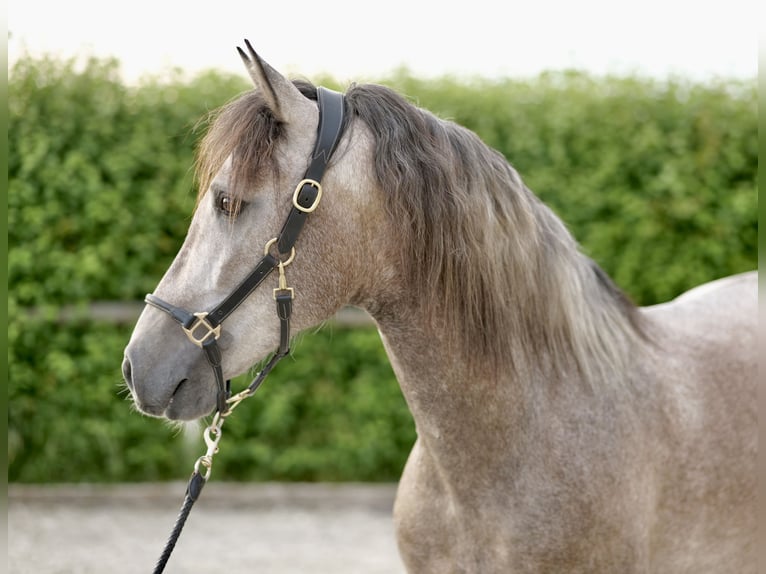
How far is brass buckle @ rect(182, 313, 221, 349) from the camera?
1854 millimetres

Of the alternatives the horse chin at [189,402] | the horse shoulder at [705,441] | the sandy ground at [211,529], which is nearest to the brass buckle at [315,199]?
the horse chin at [189,402]

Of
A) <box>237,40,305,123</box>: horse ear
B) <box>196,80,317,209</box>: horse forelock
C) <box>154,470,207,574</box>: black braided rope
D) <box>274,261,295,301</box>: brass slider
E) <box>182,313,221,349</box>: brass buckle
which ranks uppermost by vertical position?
<box>237,40,305,123</box>: horse ear

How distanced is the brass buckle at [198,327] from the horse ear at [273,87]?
54cm

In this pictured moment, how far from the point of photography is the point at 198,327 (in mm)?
1862

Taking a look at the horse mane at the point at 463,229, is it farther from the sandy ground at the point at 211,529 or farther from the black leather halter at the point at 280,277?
the sandy ground at the point at 211,529

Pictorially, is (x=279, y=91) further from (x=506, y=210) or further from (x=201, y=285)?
(x=506, y=210)

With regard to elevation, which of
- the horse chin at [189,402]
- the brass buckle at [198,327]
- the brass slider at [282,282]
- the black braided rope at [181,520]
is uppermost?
the brass slider at [282,282]

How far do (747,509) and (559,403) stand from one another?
0.85 m

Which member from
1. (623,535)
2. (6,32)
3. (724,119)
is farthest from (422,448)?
(724,119)

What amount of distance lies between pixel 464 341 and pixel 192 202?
3.91 m

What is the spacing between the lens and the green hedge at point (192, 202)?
549 centimetres

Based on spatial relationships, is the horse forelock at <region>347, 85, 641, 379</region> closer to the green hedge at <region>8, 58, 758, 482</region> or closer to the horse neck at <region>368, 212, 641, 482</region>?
the horse neck at <region>368, 212, 641, 482</region>

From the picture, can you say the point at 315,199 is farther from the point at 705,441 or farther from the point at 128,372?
the point at 705,441

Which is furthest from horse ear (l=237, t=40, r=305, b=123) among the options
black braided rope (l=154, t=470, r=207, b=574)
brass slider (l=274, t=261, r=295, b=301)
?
black braided rope (l=154, t=470, r=207, b=574)
